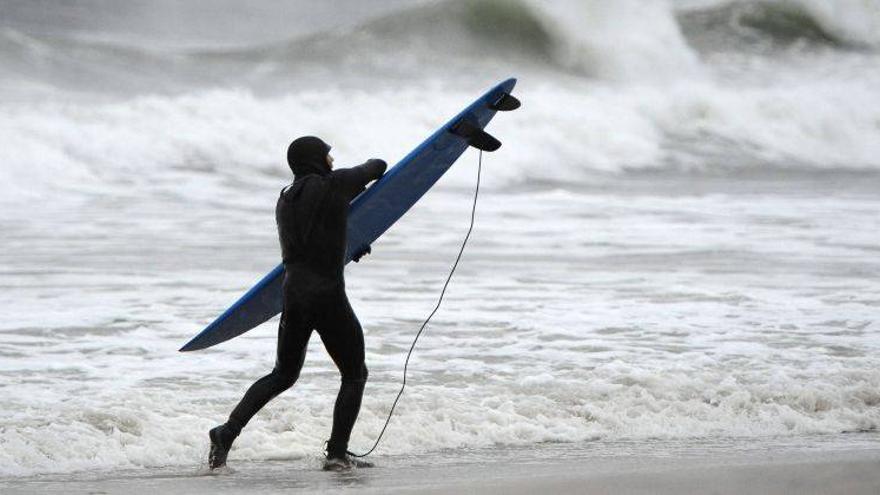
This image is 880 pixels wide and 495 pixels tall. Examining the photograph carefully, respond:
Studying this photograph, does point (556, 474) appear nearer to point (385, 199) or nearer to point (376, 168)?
point (376, 168)

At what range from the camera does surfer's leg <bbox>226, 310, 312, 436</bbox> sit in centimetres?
498

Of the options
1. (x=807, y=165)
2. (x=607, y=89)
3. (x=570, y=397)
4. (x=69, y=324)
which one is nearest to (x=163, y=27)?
(x=607, y=89)

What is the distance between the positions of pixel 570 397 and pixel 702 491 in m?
2.04

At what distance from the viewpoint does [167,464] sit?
18.1 feet

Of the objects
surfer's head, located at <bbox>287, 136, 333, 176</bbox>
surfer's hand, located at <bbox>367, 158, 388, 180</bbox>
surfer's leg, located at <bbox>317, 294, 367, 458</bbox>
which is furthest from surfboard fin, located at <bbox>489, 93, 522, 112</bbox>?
surfer's leg, located at <bbox>317, 294, 367, 458</bbox>

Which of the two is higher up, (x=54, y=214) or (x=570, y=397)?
(x=54, y=214)

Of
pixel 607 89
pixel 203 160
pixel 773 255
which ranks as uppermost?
pixel 607 89

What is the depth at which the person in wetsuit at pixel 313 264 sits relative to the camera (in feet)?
16.1

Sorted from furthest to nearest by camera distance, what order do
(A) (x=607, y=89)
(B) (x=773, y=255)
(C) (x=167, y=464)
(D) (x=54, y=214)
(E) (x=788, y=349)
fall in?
1. (A) (x=607, y=89)
2. (D) (x=54, y=214)
3. (B) (x=773, y=255)
4. (E) (x=788, y=349)
5. (C) (x=167, y=464)

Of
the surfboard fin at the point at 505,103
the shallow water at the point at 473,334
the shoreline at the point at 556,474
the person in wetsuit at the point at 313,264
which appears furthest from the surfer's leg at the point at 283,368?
the surfboard fin at the point at 505,103

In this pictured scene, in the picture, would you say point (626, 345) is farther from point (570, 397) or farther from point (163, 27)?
point (163, 27)

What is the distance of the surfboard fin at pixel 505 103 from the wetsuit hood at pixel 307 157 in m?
0.89

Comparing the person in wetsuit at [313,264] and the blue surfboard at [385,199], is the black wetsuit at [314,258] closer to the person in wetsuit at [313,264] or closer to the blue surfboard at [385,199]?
the person in wetsuit at [313,264]

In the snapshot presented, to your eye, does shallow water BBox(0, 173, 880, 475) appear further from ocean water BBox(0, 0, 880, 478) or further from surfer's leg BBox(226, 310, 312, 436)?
surfer's leg BBox(226, 310, 312, 436)
